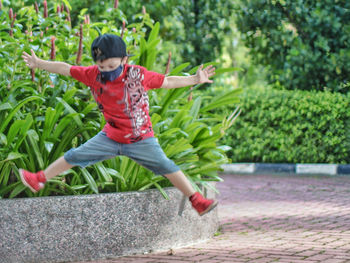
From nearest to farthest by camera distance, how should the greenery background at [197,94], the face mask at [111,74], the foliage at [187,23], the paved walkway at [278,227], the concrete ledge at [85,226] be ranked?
the face mask at [111,74]
the concrete ledge at [85,226]
the paved walkway at [278,227]
the greenery background at [197,94]
the foliage at [187,23]

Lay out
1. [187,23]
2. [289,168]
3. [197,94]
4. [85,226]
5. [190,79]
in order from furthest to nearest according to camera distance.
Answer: [187,23]
[197,94]
[289,168]
[85,226]
[190,79]

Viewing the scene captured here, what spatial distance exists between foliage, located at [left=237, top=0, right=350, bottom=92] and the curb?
2129mm

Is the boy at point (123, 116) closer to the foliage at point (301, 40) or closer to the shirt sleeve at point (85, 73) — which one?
the shirt sleeve at point (85, 73)

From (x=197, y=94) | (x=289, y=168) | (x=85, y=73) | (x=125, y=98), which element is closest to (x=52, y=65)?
(x=85, y=73)

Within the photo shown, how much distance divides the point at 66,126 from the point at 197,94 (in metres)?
7.77

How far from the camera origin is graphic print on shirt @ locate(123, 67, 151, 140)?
12.5 ft

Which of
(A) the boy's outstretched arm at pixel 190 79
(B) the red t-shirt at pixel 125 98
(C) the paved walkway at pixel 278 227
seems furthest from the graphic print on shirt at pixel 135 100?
(C) the paved walkway at pixel 278 227

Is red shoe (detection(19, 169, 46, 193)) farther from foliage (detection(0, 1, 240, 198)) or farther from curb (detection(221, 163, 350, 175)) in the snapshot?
curb (detection(221, 163, 350, 175))

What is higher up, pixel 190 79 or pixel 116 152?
pixel 190 79

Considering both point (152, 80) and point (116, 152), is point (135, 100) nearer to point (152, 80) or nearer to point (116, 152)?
point (152, 80)

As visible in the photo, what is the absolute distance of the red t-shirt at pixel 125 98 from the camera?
12.4ft

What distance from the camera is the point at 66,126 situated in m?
4.80

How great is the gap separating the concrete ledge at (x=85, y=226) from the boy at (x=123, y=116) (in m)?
0.36

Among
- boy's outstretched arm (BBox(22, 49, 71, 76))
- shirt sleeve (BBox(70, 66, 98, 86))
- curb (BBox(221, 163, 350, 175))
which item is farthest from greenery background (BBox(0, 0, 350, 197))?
shirt sleeve (BBox(70, 66, 98, 86))
